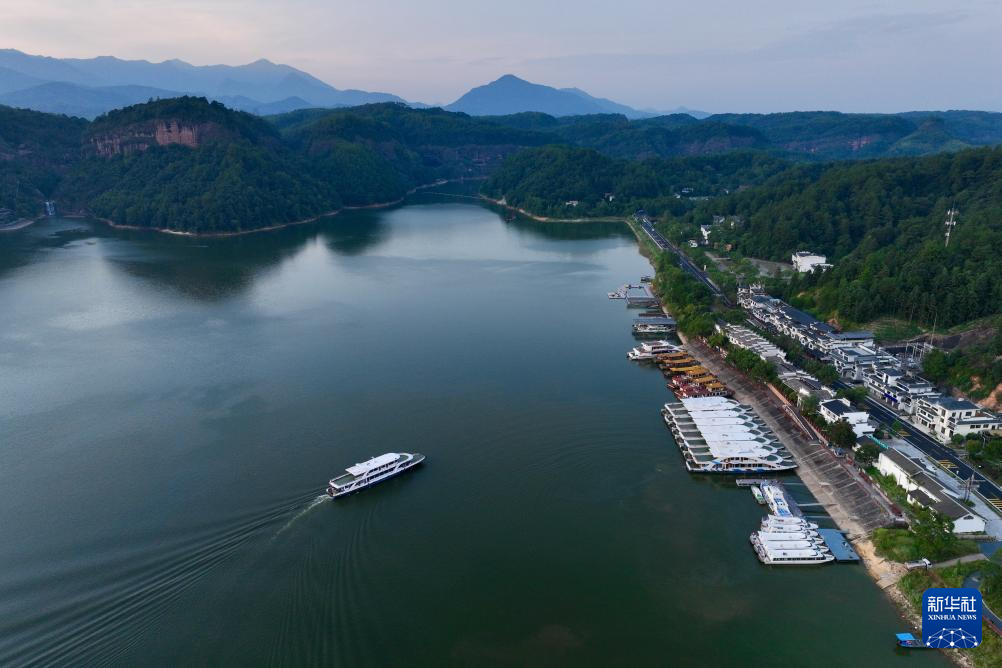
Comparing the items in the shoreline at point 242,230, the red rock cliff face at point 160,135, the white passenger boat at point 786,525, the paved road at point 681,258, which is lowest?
the white passenger boat at point 786,525

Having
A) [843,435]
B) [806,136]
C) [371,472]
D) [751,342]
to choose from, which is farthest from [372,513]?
[806,136]

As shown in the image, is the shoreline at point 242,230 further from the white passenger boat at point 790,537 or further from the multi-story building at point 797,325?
the white passenger boat at point 790,537

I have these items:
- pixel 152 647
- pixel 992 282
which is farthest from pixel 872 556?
pixel 992 282

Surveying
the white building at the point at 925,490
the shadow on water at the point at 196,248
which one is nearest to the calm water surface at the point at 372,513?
the white building at the point at 925,490

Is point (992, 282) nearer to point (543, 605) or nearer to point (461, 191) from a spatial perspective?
point (543, 605)

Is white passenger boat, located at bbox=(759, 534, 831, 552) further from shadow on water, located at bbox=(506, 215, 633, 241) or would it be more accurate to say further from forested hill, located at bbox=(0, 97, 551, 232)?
forested hill, located at bbox=(0, 97, 551, 232)

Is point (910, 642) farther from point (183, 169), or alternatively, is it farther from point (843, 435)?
point (183, 169)
